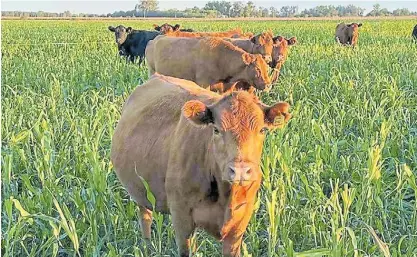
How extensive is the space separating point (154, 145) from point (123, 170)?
43cm

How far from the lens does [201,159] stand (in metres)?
3.26

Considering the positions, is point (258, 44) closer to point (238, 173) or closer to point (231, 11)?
point (238, 173)

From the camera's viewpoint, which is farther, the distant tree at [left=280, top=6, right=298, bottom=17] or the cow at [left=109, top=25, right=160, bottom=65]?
the distant tree at [left=280, top=6, right=298, bottom=17]

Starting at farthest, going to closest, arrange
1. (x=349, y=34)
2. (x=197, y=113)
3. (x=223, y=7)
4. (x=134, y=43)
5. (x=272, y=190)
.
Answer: (x=223, y=7), (x=349, y=34), (x=134, y=43), (x=272, y=190), (x=197, y=113)

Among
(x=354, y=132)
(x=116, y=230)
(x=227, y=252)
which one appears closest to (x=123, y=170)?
(x=116, y=230)

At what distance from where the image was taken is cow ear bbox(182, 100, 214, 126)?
3041mm

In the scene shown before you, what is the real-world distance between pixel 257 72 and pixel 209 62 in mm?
891

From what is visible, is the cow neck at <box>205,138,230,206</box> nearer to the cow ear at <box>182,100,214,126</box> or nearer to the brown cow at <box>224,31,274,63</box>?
the cow ear at <box>182,100,214,126</box>

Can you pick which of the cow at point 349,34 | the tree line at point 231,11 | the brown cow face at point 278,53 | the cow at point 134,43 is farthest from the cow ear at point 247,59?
the tree line at point 231,11

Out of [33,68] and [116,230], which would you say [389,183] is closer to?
[116,230]

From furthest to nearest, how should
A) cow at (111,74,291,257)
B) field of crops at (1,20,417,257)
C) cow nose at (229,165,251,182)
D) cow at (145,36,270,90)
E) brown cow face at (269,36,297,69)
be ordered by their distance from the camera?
brown cow face at (269,36,297,69) < cow at (145,36,270,90) < field of crops at (1,20,417,257) < cow at (111,74,291,257) < cow nose at (229,165,251,182)

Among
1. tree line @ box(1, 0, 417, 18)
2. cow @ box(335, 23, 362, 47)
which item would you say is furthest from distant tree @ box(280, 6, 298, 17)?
cow @ box(335, 23, 362, 47)

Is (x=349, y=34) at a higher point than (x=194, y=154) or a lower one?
lower

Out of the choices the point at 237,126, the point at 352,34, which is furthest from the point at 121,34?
the point at 237,126
